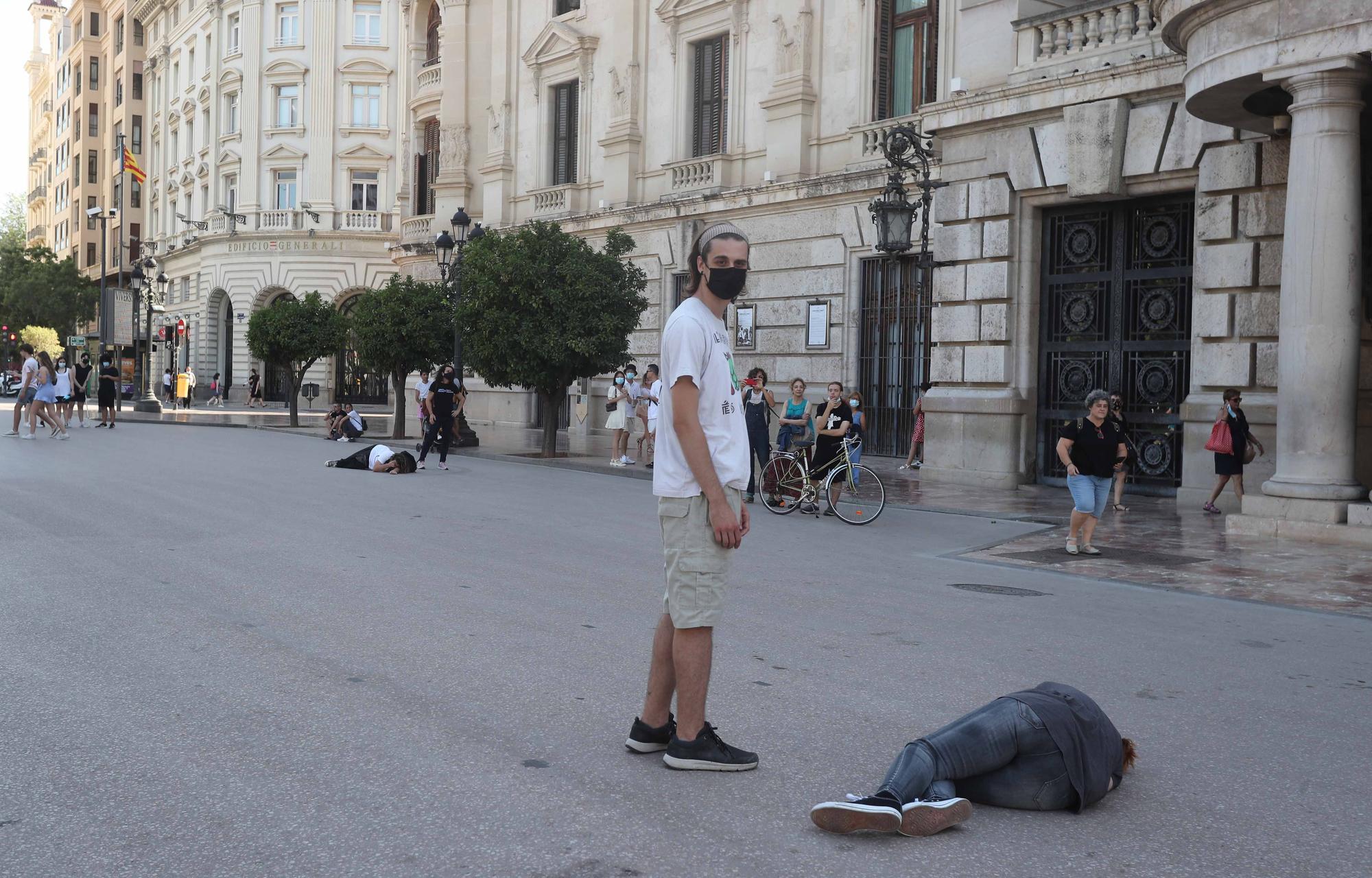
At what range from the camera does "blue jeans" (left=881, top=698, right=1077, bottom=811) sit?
4.18 m

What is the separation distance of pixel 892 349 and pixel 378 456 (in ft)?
32.2

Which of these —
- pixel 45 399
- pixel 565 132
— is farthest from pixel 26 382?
pixel 565 132

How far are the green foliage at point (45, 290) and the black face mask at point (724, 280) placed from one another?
259 feet

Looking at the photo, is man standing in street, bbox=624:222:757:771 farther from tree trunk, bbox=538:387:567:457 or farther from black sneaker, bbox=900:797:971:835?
tree trunk, bbox=538:387:567:457

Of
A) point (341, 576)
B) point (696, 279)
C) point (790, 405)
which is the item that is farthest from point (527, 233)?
point (696, 279)

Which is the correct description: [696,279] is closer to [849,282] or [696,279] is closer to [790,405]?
[790,405]

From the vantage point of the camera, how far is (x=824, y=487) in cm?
1521

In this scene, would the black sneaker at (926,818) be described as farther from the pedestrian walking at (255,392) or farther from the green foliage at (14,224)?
the green foliage at (14,224)

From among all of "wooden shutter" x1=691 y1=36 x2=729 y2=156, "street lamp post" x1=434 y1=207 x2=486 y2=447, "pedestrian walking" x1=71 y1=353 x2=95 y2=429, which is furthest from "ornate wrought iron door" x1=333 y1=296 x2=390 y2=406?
"wooden shutter" x1=691 y1=36 x2=729 y2=156

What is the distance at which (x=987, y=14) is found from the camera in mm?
18812

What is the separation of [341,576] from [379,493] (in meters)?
6.81

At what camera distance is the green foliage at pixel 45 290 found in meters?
74.7

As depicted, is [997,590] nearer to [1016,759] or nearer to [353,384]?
[1016,759]

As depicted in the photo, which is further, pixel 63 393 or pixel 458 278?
pixel 63 393
